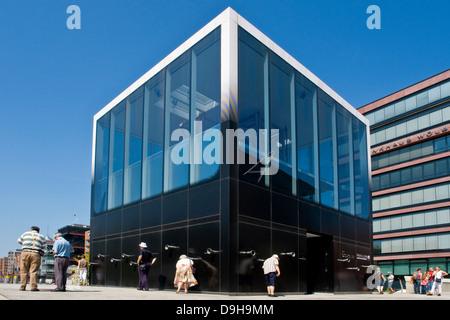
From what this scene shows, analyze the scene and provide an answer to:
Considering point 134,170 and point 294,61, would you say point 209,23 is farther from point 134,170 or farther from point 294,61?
point 134,170

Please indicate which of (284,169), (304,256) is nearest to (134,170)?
(284,169)

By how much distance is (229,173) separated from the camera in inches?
647

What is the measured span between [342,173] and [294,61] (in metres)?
6.83

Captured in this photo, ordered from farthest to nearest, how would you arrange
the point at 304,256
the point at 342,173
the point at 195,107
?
the point at 342,173
the point at 304,256
the point at 195,107

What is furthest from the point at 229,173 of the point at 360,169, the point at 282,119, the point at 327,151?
the point at 360,169

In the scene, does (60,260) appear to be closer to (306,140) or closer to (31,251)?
(31,251)

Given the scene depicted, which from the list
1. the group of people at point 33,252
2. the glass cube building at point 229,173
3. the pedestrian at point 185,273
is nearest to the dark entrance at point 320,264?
the glass cube building at point 229,173

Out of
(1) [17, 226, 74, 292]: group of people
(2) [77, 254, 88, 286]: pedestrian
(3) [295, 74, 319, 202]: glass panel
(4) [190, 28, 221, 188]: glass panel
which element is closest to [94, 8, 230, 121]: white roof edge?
(4) [190, 28, 221, 188]: glass panel

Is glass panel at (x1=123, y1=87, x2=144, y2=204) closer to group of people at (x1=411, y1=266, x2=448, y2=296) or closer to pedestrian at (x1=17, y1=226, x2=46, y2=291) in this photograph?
pedestrian at (x1=17, y1=226, x2=46, y2=291)

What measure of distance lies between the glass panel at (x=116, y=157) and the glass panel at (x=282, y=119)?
8612mm

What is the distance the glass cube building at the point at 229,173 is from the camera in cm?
1691

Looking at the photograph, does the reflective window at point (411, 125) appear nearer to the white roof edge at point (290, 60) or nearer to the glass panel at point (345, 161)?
the white roof edge at point (290, 60)

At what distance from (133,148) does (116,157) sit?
2095 millimetres
